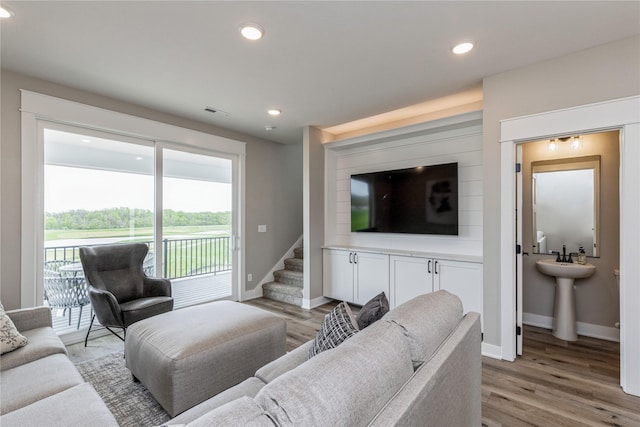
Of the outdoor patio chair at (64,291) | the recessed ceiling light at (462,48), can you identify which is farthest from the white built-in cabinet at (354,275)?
the outdoor patio chair at (64,291)

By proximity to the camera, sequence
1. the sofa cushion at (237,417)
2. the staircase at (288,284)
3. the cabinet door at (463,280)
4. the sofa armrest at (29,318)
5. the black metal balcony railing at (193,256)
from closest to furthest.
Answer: the sofa cushion at (237,417), the sofa armrest at (29,318), the cabinet door at (463,280), the black metal balcony railing at (193,256), the staircase at (288,284)

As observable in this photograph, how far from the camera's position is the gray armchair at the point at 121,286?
265 cm

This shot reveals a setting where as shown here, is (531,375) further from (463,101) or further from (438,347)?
(463,101)

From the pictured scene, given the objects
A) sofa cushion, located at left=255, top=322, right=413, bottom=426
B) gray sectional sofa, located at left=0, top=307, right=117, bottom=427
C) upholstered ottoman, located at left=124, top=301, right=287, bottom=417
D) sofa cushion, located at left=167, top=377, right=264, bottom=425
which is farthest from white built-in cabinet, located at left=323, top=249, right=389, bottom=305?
gray sectional sofa, located at left=0, top=307, right=117, bottom=427

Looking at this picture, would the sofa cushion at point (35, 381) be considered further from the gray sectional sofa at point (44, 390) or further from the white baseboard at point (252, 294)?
the white baseboard at point (252, 294)

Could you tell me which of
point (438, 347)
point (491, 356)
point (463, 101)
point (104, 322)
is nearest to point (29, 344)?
point (104, 322)

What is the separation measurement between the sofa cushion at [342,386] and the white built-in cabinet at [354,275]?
9.08 feet

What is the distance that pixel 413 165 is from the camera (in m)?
3.93

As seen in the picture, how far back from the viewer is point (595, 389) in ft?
7.09

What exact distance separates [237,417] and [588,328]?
3.97 meters

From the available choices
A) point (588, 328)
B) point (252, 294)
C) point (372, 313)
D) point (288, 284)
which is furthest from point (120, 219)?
point (588, 328)

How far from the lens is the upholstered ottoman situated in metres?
1.77

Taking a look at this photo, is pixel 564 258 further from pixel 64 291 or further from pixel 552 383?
pixel 64 291

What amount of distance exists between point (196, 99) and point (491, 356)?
157 inches
